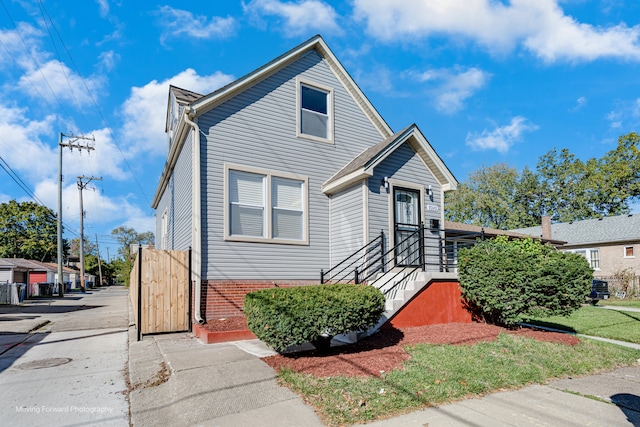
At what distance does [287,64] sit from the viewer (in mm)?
10914

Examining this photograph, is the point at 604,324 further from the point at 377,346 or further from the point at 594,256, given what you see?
the point at 594,256

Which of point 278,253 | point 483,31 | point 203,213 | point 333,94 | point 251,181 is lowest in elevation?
point 278,253

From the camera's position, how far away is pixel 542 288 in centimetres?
792

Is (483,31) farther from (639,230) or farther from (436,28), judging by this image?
(639,230)

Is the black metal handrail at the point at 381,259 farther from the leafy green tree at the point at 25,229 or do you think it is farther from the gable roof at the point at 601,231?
the leafy green tree at the point at 25,229

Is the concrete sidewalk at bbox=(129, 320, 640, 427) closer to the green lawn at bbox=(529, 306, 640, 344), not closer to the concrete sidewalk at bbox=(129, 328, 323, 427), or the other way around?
the concrete sidewalk at bbox=(129, 328, 323, 427)

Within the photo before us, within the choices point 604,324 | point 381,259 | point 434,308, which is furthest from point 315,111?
point 604,324

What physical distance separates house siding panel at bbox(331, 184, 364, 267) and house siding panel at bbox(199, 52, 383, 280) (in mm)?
247

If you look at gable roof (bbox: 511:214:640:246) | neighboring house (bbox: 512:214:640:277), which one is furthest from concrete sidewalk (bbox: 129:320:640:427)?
gable roof (bbox: 511:214:640:246)

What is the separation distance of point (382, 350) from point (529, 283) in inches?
142

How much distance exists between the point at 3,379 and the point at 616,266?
3147 centimetres

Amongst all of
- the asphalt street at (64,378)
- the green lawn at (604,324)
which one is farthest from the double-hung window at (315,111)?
the green lawn at (604,324)

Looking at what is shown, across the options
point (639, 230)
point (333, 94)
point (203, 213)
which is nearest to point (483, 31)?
point (333, 94)

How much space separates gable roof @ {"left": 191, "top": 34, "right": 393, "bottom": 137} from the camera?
938 centimetres
